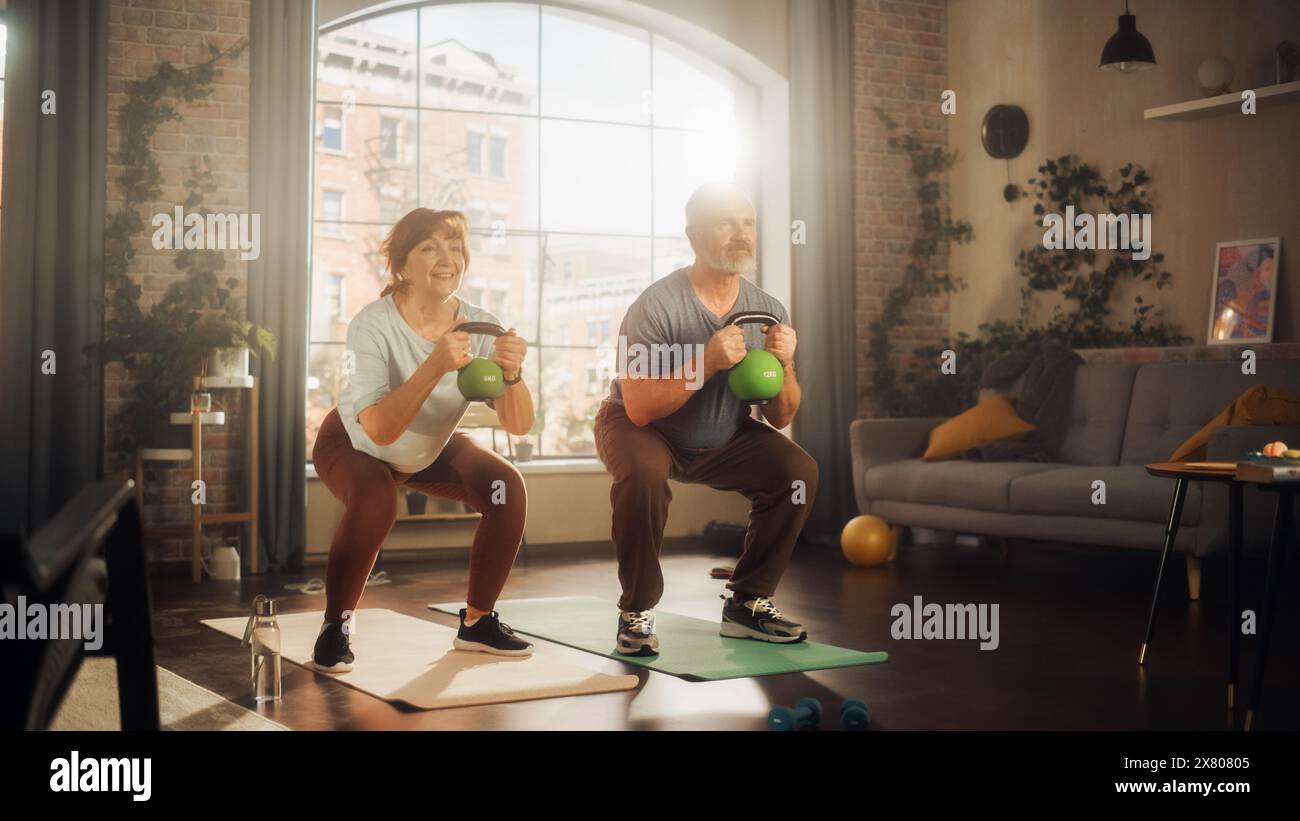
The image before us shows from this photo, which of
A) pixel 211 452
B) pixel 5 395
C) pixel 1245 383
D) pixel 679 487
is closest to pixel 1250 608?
pixel 1245 383

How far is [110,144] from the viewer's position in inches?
225

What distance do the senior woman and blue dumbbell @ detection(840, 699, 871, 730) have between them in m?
1.14

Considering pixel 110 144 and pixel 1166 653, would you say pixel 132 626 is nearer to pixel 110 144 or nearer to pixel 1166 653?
pixel 1166 653

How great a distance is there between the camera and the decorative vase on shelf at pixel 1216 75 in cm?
571

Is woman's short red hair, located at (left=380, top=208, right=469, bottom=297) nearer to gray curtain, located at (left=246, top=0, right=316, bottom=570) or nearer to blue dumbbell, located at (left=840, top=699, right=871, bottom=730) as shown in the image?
blue dumbbell, located at (left=840, top=699, right=871, bottom=730)

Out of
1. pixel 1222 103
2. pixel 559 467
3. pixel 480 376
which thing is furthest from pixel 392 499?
pixel 1222 103

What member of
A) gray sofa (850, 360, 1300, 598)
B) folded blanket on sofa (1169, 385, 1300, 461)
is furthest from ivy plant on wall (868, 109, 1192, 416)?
folded blanket on sofa (1169, 385, 1300, 461)

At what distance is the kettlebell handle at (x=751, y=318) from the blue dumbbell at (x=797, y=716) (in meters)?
1.22

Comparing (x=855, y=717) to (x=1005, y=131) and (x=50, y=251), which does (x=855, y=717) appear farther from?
(x=1005, y=131)

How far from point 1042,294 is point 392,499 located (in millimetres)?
4402

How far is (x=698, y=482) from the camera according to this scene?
3896 millimetres

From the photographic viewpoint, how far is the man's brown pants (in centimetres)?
366

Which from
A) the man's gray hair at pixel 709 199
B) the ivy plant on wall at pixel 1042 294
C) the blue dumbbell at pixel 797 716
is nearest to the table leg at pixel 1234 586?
the blue dumbbell at pixel 797 716
